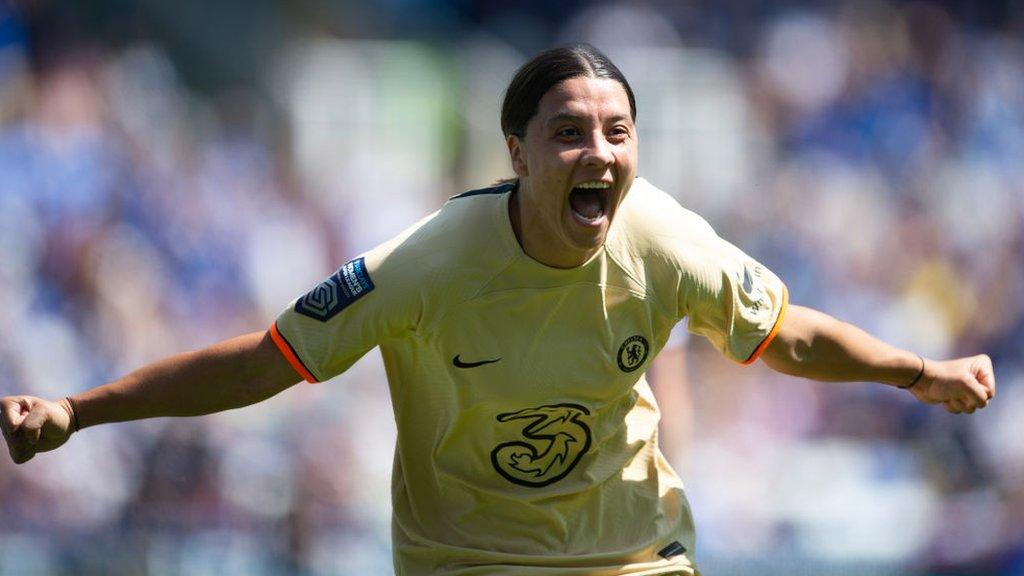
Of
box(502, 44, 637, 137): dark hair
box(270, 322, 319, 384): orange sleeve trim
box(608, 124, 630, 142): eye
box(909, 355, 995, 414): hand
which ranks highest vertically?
box(502, 44, 637, 137): dark hair

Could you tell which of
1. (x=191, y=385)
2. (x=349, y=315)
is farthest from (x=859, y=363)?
(x=191, y=385)

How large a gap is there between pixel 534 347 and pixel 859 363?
106cm

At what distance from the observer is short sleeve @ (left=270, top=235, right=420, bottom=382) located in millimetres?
4000

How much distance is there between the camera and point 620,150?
4.04 m

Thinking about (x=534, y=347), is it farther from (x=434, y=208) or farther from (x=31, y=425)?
(x=434, y=208)

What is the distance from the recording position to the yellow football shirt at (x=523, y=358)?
13.3 ft

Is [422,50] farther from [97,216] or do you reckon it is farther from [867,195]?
[867,195]

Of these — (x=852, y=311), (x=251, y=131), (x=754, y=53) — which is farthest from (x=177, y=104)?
(x=852, y=311)

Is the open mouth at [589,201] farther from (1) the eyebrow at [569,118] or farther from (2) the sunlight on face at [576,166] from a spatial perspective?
(1) the eyebrow at [569,118]

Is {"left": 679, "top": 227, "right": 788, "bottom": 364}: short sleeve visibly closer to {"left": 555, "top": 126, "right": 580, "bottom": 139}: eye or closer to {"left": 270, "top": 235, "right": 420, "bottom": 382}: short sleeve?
{"left": 555, "top": 126, "right": 580, "bottom": 139}: eye

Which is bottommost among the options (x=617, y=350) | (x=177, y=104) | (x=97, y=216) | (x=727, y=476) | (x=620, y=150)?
(x=727, y=476)

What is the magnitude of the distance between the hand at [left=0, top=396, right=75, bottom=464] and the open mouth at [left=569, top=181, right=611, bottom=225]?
1522 millimetres

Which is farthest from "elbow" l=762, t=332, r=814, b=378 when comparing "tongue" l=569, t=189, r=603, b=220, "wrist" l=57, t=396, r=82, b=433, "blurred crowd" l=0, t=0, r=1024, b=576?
"blurred crowd" l=0, t=0, r=1024, b=576

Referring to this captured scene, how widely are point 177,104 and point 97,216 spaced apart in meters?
0.86
